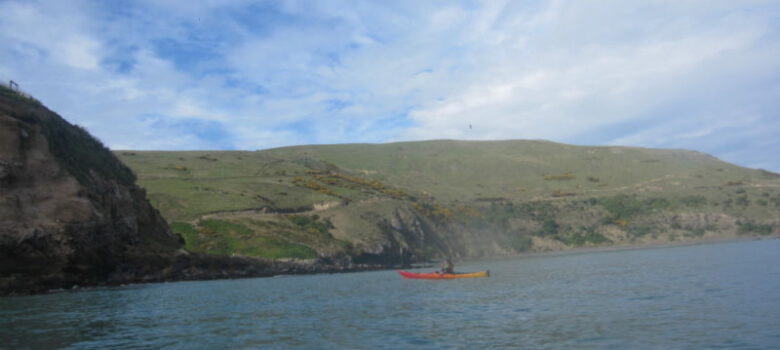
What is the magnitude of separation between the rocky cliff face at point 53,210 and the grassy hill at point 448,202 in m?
15.9

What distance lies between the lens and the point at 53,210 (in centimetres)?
4103

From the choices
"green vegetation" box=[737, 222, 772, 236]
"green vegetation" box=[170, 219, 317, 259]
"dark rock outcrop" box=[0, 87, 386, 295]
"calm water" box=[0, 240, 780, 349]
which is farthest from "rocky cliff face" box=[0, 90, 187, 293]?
"green vegetation" box=[737, 222, 772, 236]

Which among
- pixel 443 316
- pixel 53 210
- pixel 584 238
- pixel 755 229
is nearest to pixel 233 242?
pixel 53 210

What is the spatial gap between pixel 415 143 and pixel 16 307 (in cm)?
17098

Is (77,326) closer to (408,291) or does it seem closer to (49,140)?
(408,291)

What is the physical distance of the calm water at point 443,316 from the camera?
18688mm

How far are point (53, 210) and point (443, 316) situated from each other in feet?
102

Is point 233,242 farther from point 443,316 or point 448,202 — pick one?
point 448,202

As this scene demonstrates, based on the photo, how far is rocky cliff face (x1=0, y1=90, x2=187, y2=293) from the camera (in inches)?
1516

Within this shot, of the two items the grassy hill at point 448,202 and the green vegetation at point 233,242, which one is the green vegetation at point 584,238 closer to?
the grassy hill at point 448,202

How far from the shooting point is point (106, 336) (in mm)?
22469

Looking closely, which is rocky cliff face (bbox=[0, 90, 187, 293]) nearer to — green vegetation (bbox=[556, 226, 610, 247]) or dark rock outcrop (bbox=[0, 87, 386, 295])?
dark rock outcrop (bbox=[0, 87, 386, 295])

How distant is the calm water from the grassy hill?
33007 mm

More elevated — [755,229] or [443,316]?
[755,229]
